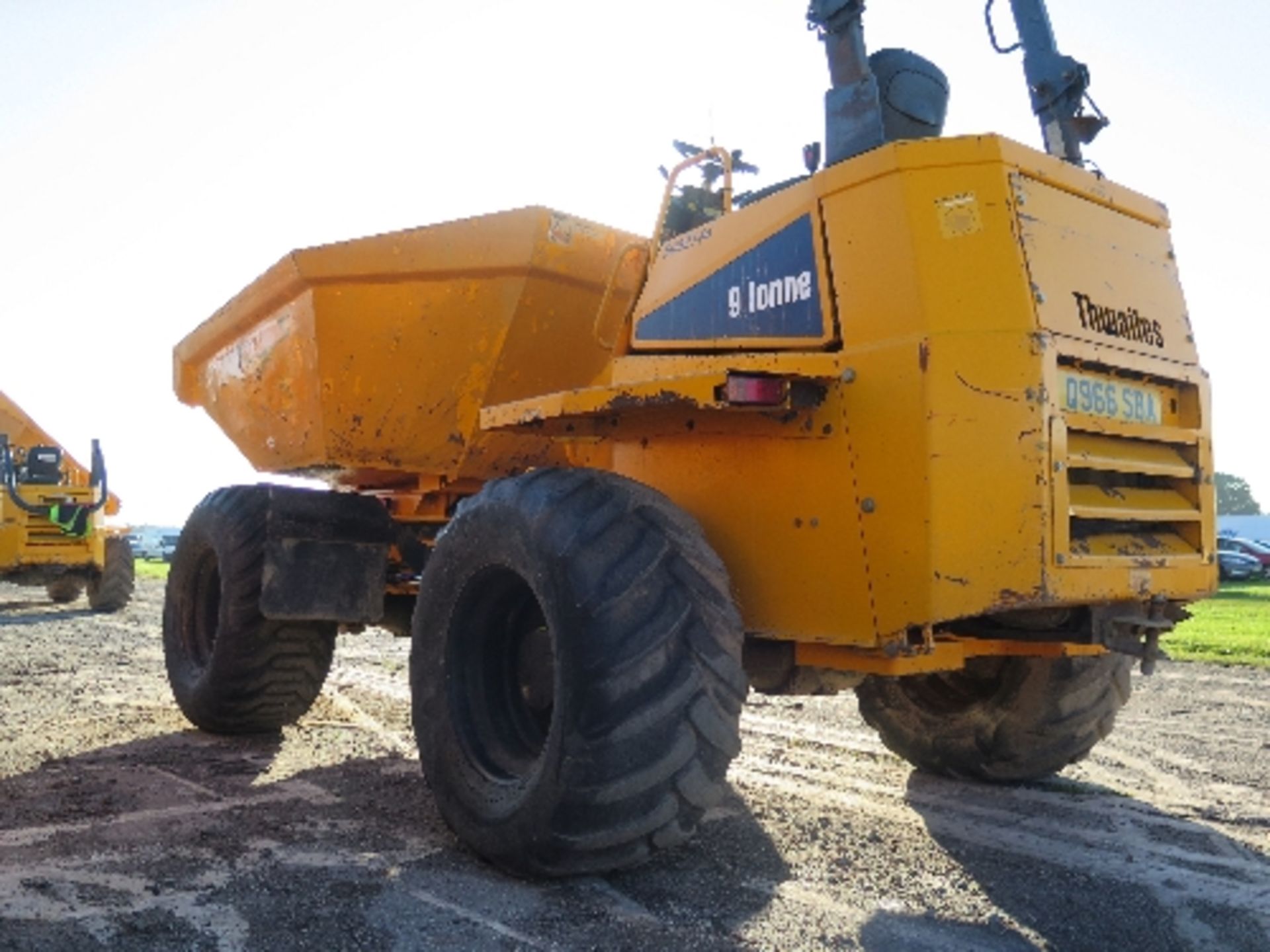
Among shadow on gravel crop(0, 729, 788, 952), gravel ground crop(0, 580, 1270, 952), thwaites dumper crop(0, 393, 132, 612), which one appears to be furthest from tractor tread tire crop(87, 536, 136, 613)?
shadow on gravel crop(0, 729, 788, 952)

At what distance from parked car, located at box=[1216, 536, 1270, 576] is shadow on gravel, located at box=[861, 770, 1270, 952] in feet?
90.7

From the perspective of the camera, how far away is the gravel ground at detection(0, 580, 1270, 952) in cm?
286

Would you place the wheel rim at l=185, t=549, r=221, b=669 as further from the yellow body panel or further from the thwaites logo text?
the thwaites logo text

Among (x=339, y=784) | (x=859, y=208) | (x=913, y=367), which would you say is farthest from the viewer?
(x=339, y=784)

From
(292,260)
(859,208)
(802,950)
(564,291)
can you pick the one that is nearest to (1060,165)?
(859,208)

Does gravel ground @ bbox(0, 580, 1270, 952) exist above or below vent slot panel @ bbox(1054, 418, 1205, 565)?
below

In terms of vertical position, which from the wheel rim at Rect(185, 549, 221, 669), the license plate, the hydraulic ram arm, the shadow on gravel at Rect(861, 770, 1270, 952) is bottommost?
the shadow on gravel at Rect(861, 770, 1270, 952)

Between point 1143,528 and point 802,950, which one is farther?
point 1143,528

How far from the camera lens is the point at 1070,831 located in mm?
3975

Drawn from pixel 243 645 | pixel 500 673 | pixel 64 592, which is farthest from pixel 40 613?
pixel 500 673

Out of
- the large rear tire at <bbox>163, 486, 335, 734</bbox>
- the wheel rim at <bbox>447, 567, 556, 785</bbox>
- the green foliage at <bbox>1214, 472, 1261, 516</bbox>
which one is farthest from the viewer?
the green foliage at <bbox>1214, 472, 1261, 516</bbox>

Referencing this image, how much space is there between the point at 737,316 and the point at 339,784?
2464 mm

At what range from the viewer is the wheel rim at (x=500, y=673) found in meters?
3.70

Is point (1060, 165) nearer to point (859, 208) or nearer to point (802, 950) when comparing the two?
point (859, 208)
